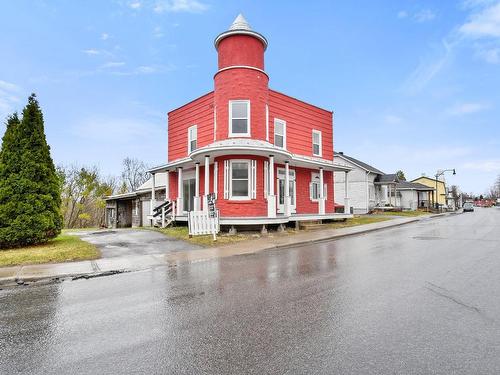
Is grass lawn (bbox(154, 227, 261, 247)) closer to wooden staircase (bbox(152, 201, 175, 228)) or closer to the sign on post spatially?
the sign on post

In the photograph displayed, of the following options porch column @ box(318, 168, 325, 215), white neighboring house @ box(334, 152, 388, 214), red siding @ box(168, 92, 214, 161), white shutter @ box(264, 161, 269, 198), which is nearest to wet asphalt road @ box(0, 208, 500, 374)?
white shutter @ box(264, 161, 269, 198)

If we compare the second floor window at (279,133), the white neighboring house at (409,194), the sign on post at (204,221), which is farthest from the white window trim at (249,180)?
the white neighboring house at (409,194)

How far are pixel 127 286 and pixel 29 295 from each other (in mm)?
1767

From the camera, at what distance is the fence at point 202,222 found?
1364cm

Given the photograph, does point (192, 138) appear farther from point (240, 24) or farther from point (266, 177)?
point (240, 24)

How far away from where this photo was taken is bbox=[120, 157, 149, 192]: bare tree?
58578mm

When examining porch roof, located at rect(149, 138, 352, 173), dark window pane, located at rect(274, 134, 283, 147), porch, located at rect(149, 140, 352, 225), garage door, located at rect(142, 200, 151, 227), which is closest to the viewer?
porch roof, located at rect(149, 138, 352, 173)

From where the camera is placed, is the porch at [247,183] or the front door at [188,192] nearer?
the porch at [247,183]

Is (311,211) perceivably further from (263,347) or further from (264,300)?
(263,347)

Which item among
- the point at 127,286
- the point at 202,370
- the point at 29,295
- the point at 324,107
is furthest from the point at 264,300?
the point at 324,107

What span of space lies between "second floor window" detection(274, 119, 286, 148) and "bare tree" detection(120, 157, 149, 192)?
1763 inches

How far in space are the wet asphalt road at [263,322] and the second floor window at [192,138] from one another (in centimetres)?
1330

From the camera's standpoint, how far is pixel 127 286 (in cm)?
632

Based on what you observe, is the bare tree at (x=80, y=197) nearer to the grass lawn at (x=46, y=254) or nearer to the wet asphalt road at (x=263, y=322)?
the grass lawn at (x=46, y=254)
